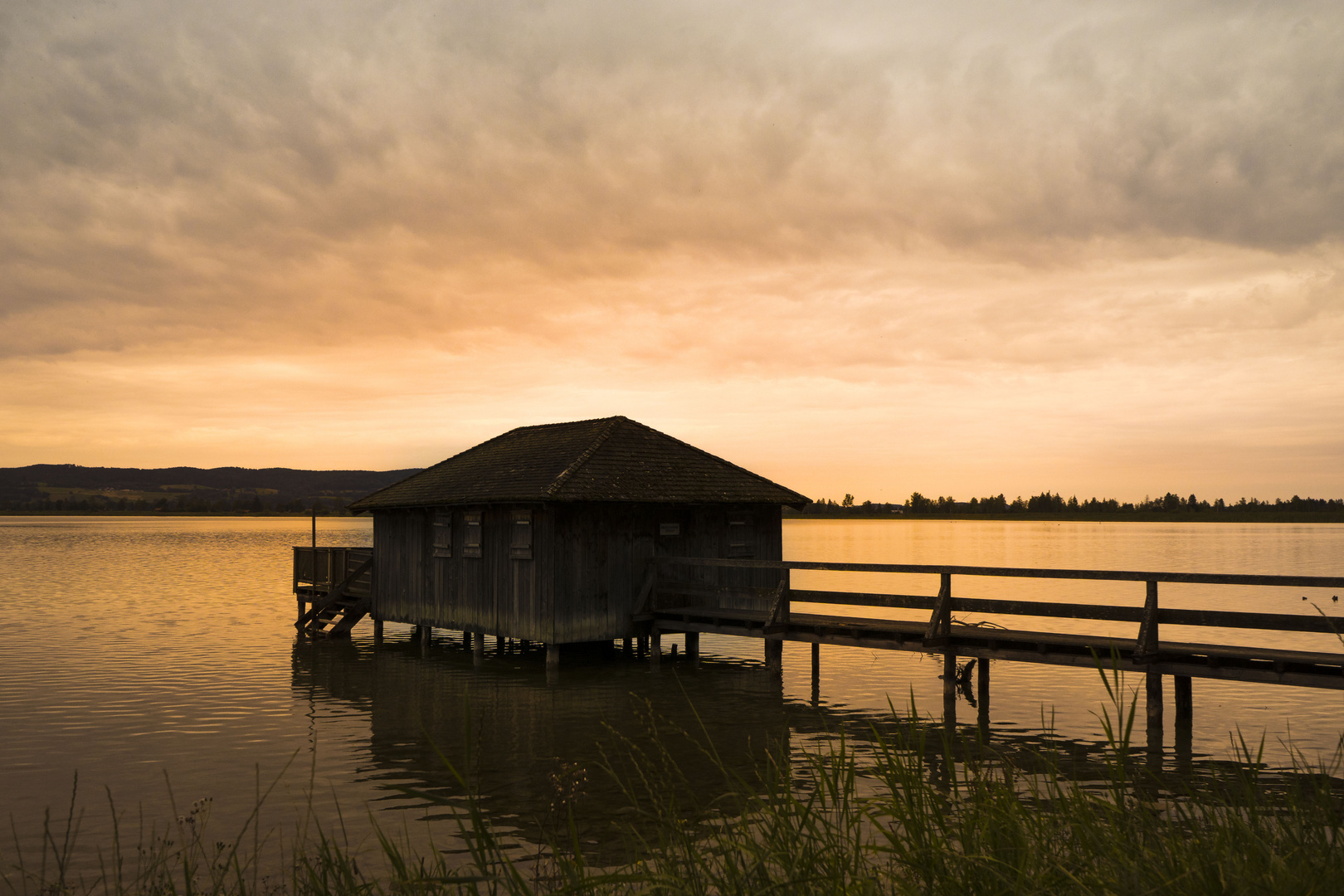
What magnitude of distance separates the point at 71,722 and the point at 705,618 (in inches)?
481

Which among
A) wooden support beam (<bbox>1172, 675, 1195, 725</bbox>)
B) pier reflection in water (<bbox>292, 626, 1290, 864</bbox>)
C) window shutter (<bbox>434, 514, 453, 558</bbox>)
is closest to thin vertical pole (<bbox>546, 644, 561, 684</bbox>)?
pier reflection in water (<bbox>292, 626, 1290, 864</bbox>)

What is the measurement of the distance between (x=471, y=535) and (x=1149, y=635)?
49.8ft

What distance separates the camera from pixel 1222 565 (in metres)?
67.4

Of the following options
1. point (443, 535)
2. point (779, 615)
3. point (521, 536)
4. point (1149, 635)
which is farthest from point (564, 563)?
point (1149, 635)

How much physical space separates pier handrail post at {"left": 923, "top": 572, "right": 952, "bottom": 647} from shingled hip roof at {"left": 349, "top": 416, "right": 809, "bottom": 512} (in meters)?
7.18

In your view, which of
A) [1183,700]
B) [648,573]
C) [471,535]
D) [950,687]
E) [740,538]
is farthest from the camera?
[740,538]

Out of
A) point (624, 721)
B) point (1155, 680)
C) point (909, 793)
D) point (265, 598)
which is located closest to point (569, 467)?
point (624, 721)

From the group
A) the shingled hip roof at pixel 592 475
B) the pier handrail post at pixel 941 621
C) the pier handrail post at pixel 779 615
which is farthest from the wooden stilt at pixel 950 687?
the shingled hip roof at pixel 592 475

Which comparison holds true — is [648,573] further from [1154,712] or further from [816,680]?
[1154,712]

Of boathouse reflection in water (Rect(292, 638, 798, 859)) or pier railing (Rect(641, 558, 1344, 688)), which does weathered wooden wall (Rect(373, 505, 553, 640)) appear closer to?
boathouse reflection in water (Rect(292, 638, 798, 859))

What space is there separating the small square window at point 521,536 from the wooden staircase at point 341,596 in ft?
28.4

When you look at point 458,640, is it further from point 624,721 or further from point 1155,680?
point 1155,680

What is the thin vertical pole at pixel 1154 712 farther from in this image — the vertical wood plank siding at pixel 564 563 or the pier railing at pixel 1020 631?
the vertical wood plank siding at pixel 564 563

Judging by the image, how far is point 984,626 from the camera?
18312mm
